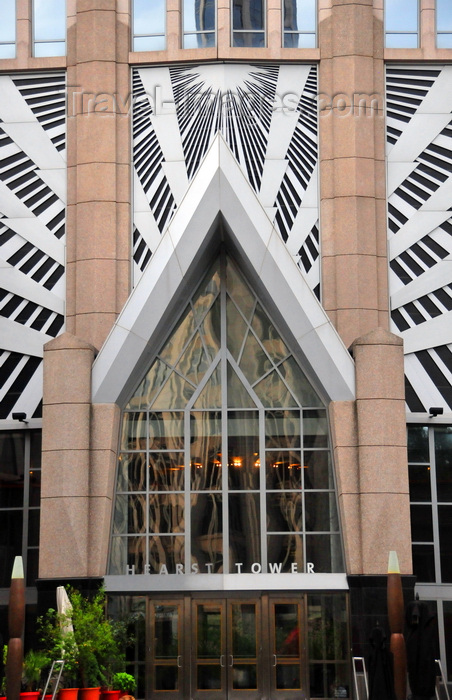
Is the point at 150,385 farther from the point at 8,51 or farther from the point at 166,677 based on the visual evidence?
the point at 8,51

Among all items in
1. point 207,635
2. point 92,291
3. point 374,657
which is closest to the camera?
point 374,657

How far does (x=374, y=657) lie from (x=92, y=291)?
12.3 metres

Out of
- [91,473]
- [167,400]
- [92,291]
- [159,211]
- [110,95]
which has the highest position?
[110,95]

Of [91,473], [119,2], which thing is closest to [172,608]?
[91,473]

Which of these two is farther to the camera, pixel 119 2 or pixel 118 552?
pixel 119 2

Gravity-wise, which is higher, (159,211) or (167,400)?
(159,211)

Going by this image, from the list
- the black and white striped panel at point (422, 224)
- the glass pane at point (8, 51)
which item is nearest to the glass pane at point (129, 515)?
the black and white striped panel at point (422, 224)

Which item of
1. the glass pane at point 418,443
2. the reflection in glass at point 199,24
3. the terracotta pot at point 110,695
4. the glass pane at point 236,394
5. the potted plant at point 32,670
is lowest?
the terracotta pot at point 110,695

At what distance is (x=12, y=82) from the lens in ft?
105

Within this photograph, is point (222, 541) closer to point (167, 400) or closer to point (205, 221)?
point (167, 400)

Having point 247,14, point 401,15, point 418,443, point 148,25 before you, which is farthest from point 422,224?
point 148,25

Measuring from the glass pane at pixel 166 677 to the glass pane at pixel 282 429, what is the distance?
5.77 meters

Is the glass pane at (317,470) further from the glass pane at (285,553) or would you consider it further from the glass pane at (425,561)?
the glass pane at (425,561)

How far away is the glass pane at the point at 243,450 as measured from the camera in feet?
91.9
